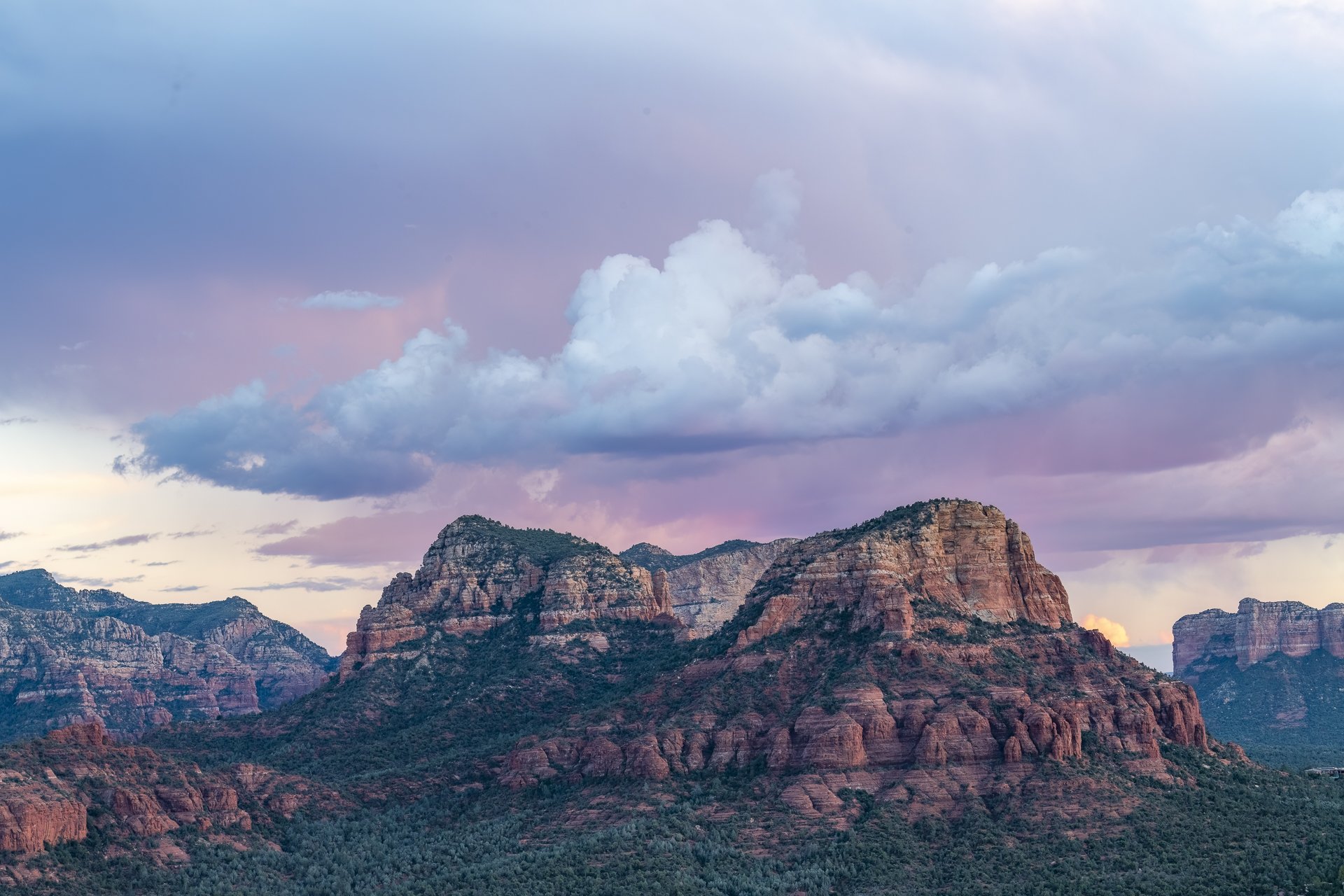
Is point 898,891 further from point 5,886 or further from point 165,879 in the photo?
point 5,886

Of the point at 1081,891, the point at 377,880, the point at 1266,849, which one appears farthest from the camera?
the point at 377,880

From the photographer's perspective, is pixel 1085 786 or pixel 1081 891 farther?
pixel 1085 786

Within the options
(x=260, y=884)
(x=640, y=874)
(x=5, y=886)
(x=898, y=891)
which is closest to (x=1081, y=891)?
(x=898, y=891)

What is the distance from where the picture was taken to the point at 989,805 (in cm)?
19838

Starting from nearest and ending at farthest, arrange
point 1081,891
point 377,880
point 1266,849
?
point 1081,891 < point 1266,849 < point 377,880

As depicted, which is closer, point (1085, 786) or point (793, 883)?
point (793, 883)

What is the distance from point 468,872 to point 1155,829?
76.4m

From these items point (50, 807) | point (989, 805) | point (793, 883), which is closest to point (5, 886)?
point (50, 807)

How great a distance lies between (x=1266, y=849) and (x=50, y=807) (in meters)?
132

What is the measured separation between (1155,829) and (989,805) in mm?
18762

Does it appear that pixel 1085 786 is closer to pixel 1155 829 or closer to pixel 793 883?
pixel 1155 829

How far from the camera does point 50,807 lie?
618 feet

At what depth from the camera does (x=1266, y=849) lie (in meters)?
183

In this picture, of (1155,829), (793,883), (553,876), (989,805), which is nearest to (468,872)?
(553,876)
